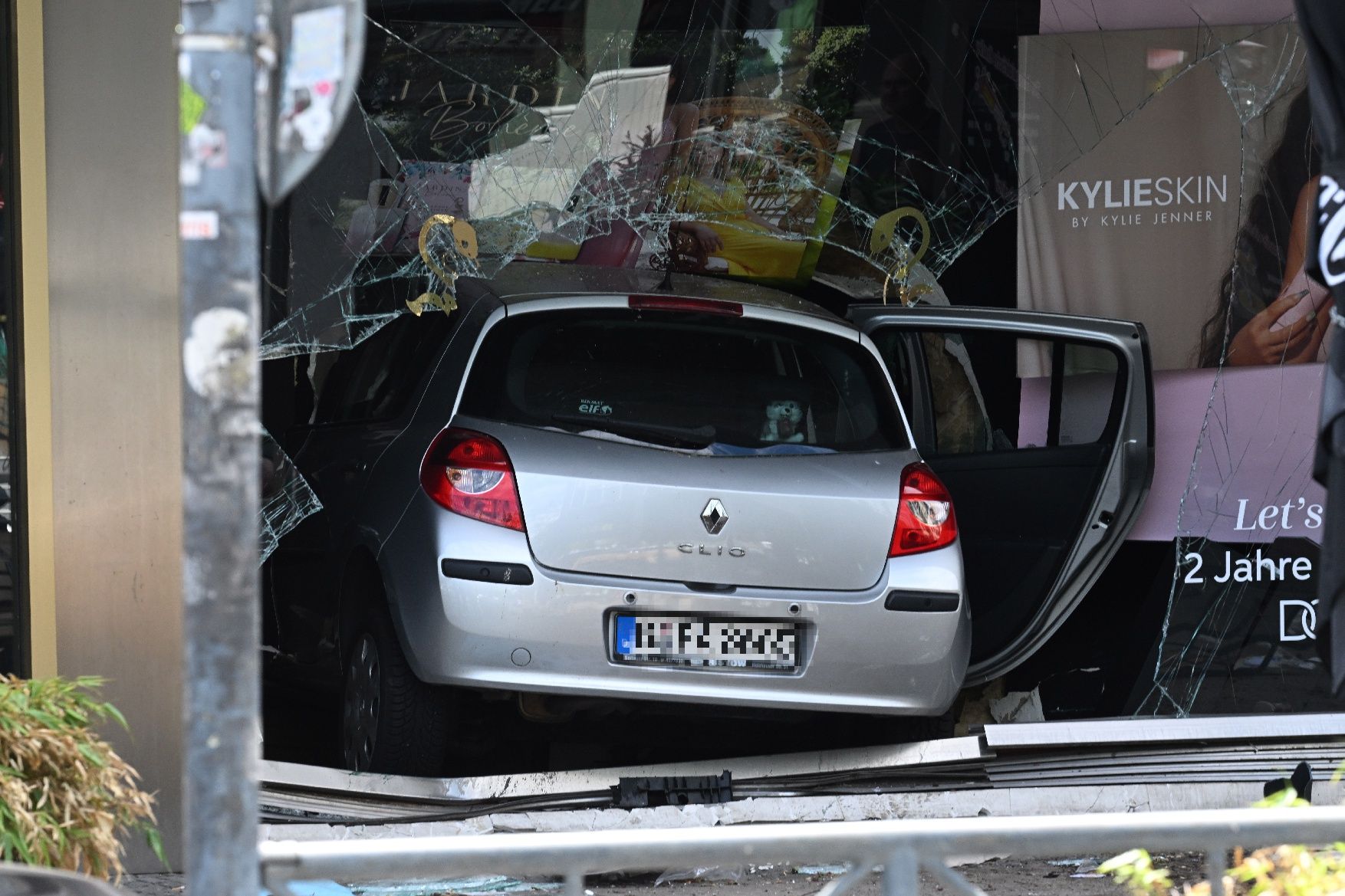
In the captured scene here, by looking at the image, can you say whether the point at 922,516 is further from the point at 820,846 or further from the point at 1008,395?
Answer: the point at 820,846

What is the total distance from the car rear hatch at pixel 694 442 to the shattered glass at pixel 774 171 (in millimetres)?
1015

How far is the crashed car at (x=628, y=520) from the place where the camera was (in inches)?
203

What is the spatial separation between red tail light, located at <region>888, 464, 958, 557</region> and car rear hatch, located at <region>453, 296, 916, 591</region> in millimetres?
57

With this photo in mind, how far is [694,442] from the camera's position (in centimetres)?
541

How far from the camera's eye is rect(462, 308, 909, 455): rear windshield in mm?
5383

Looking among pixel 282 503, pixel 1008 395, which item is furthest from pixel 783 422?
pixel 282 503

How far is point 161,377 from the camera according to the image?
4.61 metres

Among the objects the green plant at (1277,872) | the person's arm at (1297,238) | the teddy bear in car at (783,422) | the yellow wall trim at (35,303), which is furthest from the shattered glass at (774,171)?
the green plant at (1277,872)

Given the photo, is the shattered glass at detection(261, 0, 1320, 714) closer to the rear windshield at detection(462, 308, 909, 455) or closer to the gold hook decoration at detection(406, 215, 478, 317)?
the gold hook decoration at detection(406, 215, 478, 317)

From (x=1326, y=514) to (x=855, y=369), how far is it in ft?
9.28

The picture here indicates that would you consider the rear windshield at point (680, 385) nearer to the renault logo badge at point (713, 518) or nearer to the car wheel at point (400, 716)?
the renault logo badge at point (713, 518)

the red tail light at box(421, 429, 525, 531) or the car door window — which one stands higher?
the car door window

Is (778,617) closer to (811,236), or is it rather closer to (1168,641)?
(1168,641)

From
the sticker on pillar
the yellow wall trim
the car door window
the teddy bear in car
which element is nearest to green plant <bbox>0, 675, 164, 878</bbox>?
the yellow wall trim
